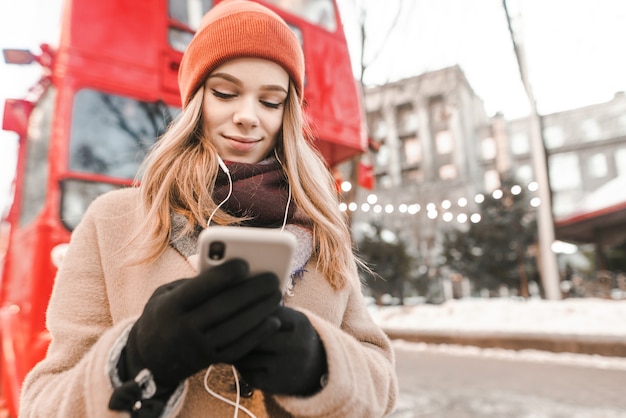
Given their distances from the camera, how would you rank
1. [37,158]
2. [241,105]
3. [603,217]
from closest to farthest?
[241,105] < [37,158] < [603,217]

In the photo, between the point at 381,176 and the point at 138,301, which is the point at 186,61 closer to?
the point at 138,301

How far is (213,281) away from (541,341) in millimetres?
6245

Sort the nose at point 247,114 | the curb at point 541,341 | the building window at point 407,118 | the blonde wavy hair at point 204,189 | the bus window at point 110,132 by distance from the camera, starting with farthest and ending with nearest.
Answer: the building window at point 407,118
the curb at point 541,341
the bus window at point 110,132
the nose at point 247,114
the blonde wavy hair at point 204,189

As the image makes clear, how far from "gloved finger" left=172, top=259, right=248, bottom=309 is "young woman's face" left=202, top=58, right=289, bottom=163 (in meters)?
0.65

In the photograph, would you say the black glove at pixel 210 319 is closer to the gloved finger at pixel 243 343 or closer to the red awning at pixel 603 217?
the gloved finger at pixel 243 343

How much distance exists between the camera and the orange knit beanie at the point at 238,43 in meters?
1.36

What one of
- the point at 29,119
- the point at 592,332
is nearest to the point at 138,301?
the point at 29,119

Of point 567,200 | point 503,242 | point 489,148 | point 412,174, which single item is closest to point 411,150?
point 412,174

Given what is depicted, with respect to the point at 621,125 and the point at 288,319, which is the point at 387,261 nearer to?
the point at 288,319

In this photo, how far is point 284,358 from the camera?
2.93 ft

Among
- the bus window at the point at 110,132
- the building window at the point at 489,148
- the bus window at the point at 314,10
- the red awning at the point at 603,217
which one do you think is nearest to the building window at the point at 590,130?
the building window at the point at 489,148

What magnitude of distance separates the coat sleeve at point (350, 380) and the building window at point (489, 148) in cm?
3969

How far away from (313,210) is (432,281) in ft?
48.6

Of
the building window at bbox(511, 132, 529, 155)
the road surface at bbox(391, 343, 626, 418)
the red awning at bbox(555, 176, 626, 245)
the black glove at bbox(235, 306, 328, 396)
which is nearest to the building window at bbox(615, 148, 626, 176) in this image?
the building window at bbox(511, 132, 529, 155)
